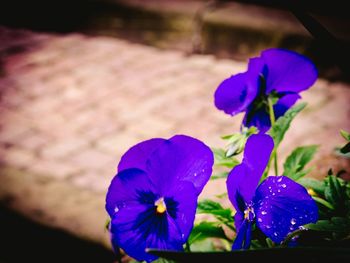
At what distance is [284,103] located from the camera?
794 millimetres

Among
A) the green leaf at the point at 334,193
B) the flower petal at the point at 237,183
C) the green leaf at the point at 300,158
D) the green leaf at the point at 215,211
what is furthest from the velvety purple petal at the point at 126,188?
the green leaf at the point at 300,158

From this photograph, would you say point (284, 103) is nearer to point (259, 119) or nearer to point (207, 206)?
point (259, 119)

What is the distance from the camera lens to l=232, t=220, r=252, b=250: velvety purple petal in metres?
0.52

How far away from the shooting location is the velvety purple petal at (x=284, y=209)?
0.51 m

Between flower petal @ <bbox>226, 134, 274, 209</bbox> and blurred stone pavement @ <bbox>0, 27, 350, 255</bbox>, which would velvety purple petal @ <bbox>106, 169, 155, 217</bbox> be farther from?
blurred stone pavement @ <bbox>0, 27, 350, 255</bbox>

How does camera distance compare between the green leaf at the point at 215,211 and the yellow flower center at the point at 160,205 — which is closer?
the yellow flower center at the point at 160,205

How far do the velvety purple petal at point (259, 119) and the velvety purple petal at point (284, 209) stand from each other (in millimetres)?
278

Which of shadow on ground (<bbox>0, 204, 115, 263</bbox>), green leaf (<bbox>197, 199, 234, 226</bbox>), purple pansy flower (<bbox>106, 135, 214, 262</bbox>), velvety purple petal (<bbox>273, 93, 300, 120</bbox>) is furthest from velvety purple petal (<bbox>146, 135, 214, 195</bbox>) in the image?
shadow on ground (<bbox>0, 204, 115, 263</bbox>)

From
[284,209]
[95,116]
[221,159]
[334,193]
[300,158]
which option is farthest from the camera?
[95,116]

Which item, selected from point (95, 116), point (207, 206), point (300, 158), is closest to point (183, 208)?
point (207, 206)

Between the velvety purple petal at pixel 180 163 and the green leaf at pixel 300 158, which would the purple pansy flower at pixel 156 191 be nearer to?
the velvety purple petal at pixel 180 163

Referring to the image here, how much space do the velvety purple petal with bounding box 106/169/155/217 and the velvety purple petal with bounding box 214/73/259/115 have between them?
28cm

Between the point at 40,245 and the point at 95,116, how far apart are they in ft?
3.94

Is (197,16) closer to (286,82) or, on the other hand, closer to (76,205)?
(76,205)
